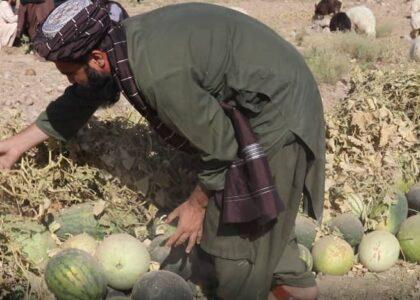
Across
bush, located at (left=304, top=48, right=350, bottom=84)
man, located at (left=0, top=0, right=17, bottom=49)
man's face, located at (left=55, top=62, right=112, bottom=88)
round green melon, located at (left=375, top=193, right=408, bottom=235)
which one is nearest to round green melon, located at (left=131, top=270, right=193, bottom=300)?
man's face, located at (left=55, top=62, right=112, bottom=88)

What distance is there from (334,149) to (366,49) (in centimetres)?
573

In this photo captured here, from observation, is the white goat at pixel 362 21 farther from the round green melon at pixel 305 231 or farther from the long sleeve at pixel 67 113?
the long sleeve at pixel 67 113

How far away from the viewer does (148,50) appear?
287cm

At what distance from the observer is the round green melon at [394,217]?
4.62 meters

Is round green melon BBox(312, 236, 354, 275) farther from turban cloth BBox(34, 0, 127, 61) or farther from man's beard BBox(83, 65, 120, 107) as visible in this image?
turban cloth BBox(34, 0, 127, 61)

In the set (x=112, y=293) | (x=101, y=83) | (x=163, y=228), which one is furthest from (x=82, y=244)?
(x=101, y=83)

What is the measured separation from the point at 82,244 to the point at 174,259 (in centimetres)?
54

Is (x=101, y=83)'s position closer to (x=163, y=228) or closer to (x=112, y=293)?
(x=163, y=228)

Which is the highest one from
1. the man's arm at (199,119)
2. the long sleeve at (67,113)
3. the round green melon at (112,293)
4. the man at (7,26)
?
the man's arm at (199,119)

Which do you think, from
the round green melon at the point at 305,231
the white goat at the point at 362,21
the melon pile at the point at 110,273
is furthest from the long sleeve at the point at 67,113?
the white goat at the point at 362,21

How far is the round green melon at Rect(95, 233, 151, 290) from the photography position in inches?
148

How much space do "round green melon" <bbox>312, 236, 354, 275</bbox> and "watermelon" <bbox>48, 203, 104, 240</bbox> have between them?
1.39 m

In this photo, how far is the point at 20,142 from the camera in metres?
3.77

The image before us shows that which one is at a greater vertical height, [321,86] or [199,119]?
[199,119]
